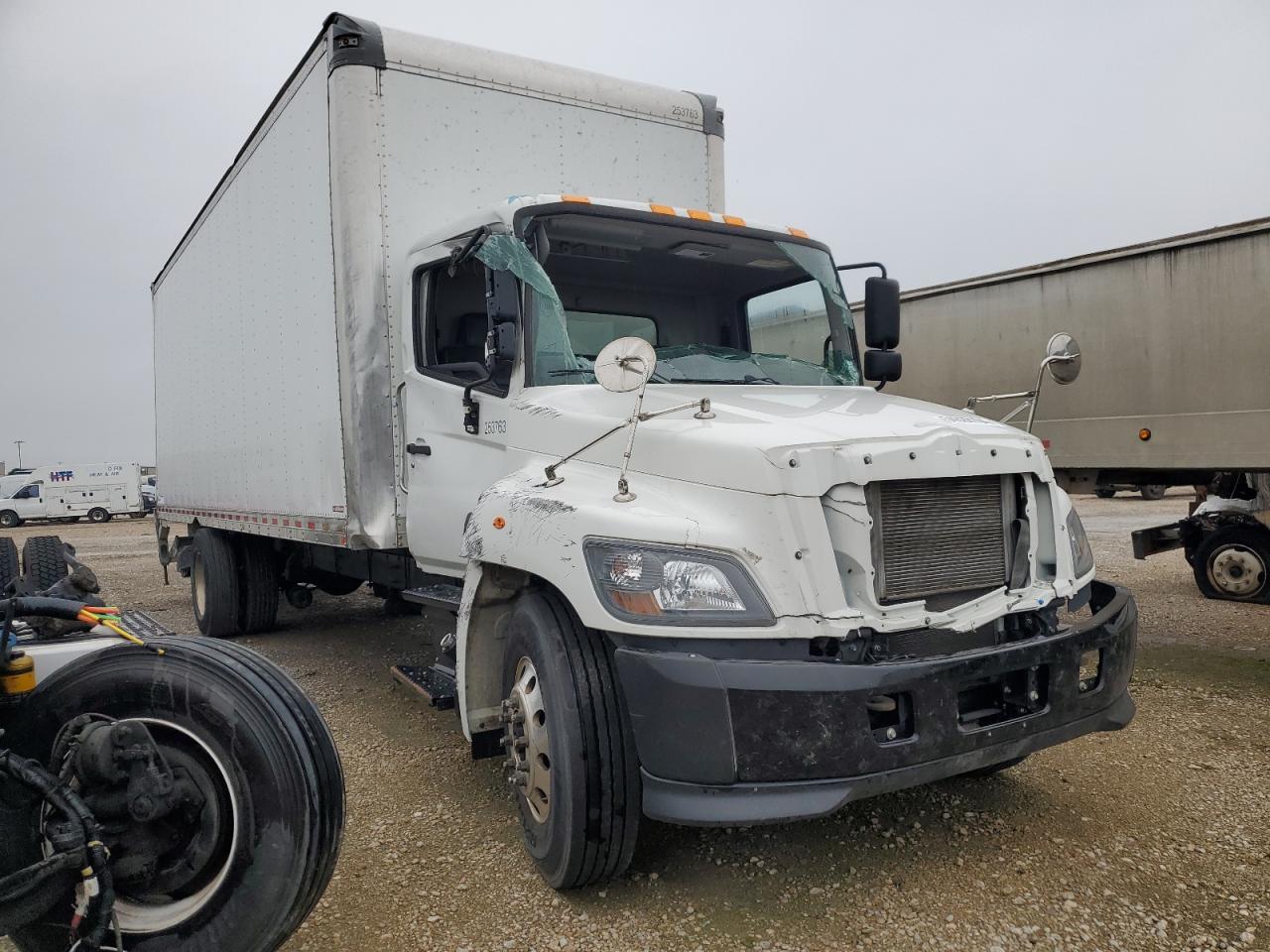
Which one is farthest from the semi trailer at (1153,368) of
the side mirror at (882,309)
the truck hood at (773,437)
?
the truck hood at (773,437)

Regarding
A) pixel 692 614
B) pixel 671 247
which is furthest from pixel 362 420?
pixel 692 614

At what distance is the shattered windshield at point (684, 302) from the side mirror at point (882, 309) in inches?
7.1

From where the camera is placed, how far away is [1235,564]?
8.34 m

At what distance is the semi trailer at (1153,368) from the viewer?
6.97 m

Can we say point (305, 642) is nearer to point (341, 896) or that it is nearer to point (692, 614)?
point (341, 896)

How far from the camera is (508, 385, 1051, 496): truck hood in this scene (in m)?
2.80

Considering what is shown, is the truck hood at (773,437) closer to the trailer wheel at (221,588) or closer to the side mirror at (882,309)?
the side mirror at (882,309)

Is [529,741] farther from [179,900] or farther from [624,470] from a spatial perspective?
[179,900]

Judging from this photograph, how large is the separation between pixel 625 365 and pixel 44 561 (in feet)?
10.1

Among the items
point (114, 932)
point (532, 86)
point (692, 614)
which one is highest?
point (532, 86)

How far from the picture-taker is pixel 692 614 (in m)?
2.68

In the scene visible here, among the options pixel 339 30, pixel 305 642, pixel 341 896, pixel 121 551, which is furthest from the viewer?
pixel 121 551

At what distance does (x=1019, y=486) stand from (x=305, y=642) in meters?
6.43

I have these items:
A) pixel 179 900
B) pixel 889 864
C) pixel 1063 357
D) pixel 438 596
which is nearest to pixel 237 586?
pixel 438 596
